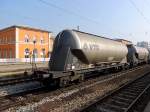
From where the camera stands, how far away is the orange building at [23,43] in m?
56.1

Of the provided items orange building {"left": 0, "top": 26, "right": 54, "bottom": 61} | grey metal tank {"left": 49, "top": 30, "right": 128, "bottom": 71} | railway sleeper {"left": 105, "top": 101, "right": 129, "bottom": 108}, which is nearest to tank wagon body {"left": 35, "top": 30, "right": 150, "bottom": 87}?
grey metal tank {"left": 49, "top": 30, "right": 128, "bottom": 71}

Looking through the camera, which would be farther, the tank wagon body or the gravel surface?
the tank wagon body

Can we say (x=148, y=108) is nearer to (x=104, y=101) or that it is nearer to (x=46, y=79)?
(x=104, y=101)

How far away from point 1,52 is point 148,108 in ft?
196

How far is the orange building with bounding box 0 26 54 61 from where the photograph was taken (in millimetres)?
56094

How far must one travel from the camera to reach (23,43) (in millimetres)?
57438

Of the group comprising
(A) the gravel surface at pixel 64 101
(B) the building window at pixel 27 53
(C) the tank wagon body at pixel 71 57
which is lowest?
(A) the gravel surface at pixel 64 101

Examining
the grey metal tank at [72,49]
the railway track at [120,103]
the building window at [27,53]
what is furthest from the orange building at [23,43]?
the railway track at [120,103]

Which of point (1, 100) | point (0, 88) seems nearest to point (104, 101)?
point (1, 100)

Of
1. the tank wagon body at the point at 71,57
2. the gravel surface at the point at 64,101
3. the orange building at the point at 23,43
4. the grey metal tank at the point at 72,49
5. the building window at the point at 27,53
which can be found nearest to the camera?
the gravel surface at the point at 64,101

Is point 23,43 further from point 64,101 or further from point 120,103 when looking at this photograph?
point 120,103

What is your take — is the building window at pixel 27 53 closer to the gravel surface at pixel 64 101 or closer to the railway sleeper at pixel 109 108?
the gravel surface at pixel 64 101

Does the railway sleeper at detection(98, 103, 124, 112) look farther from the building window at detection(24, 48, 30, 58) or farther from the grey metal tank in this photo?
the building window at detection(24, 48, 30, 58)

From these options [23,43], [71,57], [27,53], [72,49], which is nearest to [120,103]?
[71,57]
